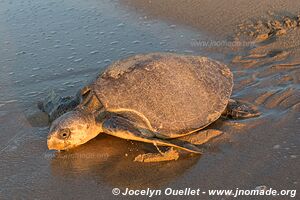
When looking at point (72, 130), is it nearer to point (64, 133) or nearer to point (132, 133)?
Result: point (64, 133)

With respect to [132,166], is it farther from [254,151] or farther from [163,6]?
[163,6]

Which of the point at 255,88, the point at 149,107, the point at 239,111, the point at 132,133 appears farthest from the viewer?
the point at 255,88

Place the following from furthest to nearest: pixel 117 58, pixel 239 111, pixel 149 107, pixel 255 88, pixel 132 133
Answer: pixel 117 58 → pixel 255 88 → pixel 239 111 → pixel 149 107 → pixel 132 133

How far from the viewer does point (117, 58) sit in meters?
5.34

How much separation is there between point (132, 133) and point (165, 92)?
0.51 m

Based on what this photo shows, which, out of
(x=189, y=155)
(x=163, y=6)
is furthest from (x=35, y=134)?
(x=163, y=6)

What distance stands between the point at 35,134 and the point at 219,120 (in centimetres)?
172

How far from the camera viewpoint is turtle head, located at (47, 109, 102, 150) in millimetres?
3393

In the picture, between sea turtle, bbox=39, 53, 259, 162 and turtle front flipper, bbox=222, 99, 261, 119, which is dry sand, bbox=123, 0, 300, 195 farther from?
sea turtle, bbox=39, 53, 259, 162

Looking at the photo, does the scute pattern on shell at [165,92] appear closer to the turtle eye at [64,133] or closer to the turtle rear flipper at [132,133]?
the turtle rear flipper at [132,133]

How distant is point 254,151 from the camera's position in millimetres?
3184

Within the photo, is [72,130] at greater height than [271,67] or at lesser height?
lesser

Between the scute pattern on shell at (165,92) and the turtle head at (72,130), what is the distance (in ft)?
0.73

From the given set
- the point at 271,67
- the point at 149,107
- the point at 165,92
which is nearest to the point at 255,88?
the point at 271,67
